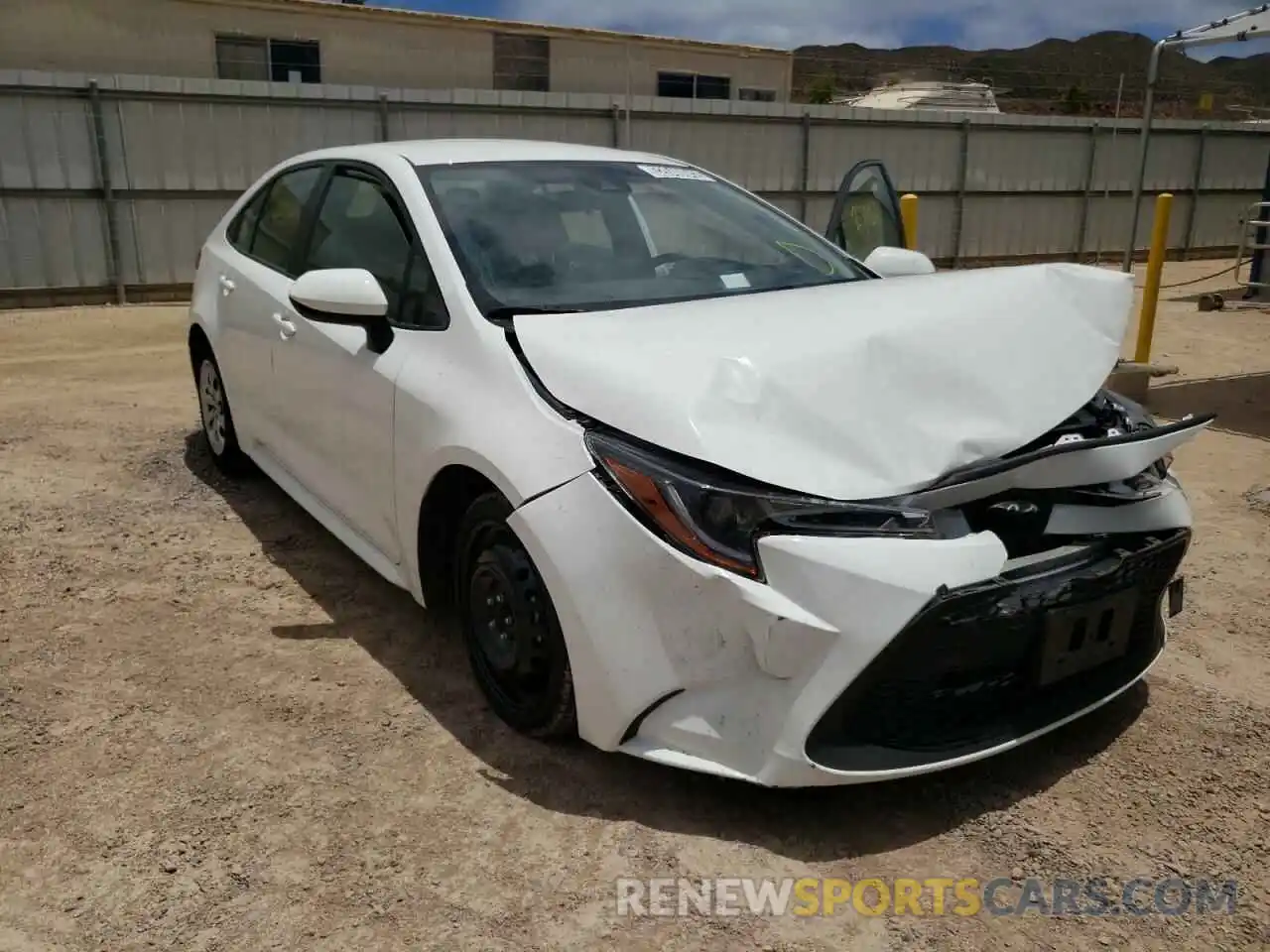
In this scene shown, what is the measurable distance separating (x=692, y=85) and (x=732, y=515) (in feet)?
59.5

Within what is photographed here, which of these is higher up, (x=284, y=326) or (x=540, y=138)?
(x=540, y=138)

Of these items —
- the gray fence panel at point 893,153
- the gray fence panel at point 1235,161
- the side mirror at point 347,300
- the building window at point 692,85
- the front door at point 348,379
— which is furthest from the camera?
the gray fence panel at point 1235,161

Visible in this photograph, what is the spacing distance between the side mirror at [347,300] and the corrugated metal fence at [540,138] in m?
9.88

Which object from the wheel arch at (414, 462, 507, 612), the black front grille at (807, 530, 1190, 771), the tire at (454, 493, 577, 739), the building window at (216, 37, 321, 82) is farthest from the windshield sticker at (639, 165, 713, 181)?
the building window at (216, 37, 321, 82)

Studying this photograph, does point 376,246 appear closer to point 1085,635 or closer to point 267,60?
point 1085,635

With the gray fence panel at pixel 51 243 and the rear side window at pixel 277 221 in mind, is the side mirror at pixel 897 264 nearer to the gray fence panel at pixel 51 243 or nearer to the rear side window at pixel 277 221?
the rear side window at pixel 277 221

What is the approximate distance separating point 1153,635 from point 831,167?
14.3 m

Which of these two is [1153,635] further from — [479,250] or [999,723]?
[479,250]

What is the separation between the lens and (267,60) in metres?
15.5

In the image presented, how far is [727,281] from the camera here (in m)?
3.38

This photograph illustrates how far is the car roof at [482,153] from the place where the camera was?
3.60m

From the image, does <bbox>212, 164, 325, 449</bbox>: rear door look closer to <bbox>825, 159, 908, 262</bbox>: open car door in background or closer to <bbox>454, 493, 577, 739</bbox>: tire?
<bbox>454, 493, 577, 739</bbox>: tire

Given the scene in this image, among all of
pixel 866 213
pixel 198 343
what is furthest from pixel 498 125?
pixel 198 343

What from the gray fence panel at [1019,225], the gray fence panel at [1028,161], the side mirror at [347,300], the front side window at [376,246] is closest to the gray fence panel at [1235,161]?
the gray fence panel at [1028,161]
